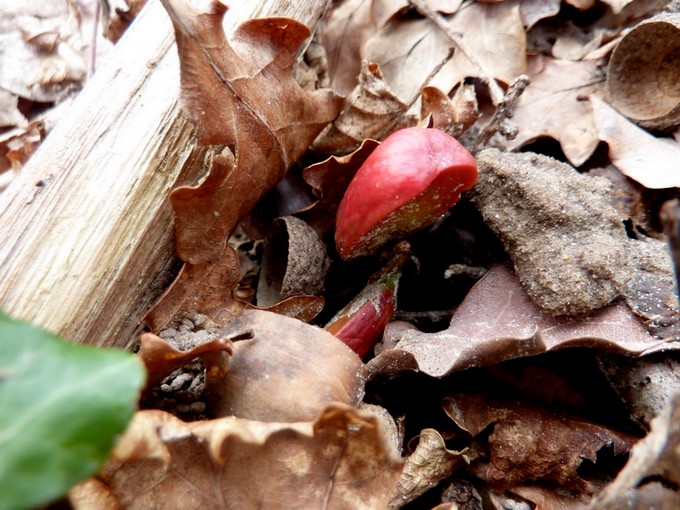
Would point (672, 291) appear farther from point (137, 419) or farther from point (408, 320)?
point (137, 419)

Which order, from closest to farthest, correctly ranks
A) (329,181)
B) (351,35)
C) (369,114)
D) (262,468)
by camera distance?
(262,468) < (329,181) < (369,114) < (351,35)

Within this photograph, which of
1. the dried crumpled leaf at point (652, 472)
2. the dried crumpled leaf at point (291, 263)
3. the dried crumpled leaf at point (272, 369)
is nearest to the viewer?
the dried crumpled leaf at point (652, 472)

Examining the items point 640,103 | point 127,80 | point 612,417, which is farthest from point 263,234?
point 640,103

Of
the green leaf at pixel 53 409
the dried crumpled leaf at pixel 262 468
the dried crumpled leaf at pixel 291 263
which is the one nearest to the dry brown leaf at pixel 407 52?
the dried crumpled leaf at pixel 291 263

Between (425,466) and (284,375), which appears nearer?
(284,375)

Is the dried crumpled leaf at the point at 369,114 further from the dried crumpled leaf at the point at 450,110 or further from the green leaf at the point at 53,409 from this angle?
the green leaf at the point at 53,409

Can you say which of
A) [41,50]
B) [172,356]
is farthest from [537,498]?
[41,50]

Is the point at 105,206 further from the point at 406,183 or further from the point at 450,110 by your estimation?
the point at 450,110
